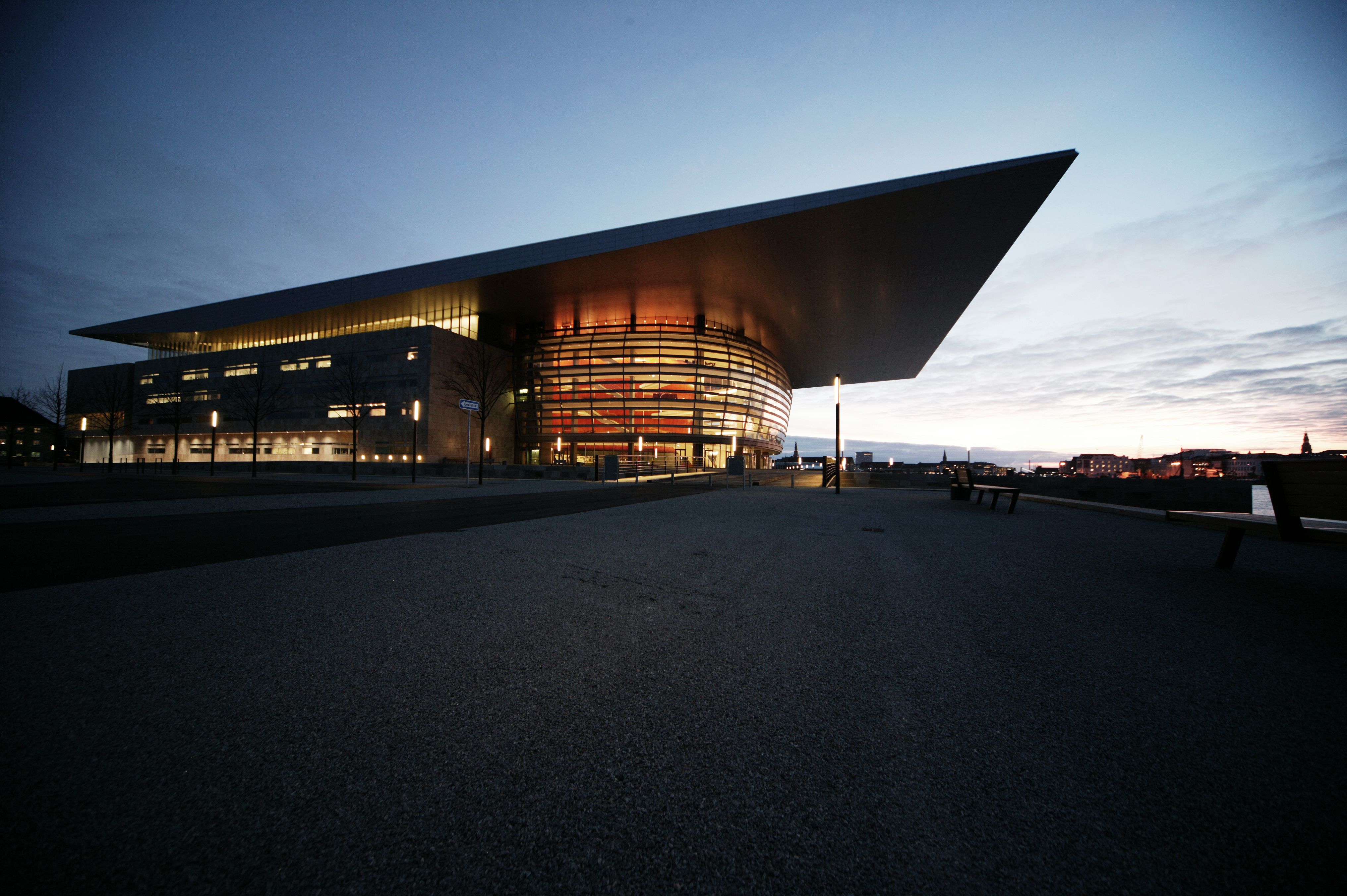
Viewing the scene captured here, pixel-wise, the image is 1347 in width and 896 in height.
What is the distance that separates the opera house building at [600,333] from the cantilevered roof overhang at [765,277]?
0.61 feet

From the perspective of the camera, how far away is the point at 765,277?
117 ft

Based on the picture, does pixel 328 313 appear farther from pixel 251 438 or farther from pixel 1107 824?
pixel 1107 824

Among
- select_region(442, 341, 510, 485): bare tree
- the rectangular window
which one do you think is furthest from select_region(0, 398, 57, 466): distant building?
select_region(442, 341, 510, 485): bare tree

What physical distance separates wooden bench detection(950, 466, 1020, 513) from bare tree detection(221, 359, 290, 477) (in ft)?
173

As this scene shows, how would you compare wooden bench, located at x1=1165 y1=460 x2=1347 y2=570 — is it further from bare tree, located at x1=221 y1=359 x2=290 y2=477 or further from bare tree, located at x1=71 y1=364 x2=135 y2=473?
bare tree, located at x1=71 y1=364 x2=135 y2=473

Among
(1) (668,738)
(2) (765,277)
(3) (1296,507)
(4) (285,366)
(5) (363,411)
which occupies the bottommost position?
(1) (668,738)

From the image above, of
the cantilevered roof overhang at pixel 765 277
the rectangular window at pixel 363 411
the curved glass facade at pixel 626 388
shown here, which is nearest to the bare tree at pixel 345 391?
the rectangular window at pixel 363 411

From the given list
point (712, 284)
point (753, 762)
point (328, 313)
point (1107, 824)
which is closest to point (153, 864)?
point (753, 762)

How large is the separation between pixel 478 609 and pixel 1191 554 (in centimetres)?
818

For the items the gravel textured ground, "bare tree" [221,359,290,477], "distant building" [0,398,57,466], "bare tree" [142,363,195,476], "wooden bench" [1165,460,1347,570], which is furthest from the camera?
"distant building" [0,398,57,466]

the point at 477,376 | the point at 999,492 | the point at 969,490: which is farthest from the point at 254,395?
the point at 999,492

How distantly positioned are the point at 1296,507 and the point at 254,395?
6412 centimetres

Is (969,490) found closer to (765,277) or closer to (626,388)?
(765,277)

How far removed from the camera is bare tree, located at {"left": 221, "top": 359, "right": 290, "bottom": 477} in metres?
44.7
